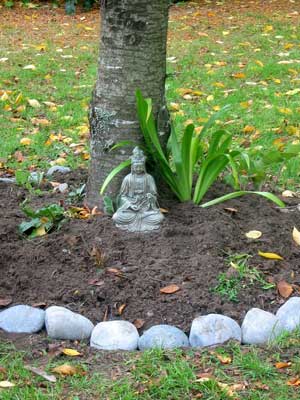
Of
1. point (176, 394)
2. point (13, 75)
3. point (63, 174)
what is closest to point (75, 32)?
point (13, 75)

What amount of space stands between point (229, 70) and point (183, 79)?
59 centimetres

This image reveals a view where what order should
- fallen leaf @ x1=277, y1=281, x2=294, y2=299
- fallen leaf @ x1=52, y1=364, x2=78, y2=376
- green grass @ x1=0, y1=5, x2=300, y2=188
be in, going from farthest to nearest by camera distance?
1. green grass @ x1=0, y1=5, x2=300, y2=188
2. fallen leaf @ x1=277, y1=281, x2=294, y2=299
3. fallen leaf @ x1=52, y1=364, x2=78, y2=376

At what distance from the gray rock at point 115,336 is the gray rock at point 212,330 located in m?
0.28

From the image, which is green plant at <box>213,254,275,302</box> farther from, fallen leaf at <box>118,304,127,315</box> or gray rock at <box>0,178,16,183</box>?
gray rock at <box>0,178,16,183</box>

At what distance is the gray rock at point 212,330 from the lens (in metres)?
3.44

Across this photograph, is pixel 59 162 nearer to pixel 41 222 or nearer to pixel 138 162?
pixel 41 222

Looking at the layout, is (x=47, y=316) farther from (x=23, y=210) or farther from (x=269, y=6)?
(x=269, y=6)

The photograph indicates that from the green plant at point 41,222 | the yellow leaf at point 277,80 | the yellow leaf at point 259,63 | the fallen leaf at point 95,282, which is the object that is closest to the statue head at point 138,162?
the green plant at point 41,222

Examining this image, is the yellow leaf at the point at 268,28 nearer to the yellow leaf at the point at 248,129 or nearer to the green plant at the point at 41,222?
the yellow leaf at the point at 248,129

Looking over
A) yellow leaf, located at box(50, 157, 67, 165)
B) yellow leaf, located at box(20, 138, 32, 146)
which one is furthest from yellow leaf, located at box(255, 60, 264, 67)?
yellow leaf, located at box(50, 157, 67, 165)

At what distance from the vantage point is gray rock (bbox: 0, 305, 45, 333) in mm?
3562

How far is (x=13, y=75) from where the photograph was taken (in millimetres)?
8188

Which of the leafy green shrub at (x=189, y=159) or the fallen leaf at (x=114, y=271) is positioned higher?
the leafy green shrub at (x=189, y=159)

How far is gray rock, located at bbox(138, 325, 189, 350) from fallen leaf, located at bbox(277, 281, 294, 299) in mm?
603
